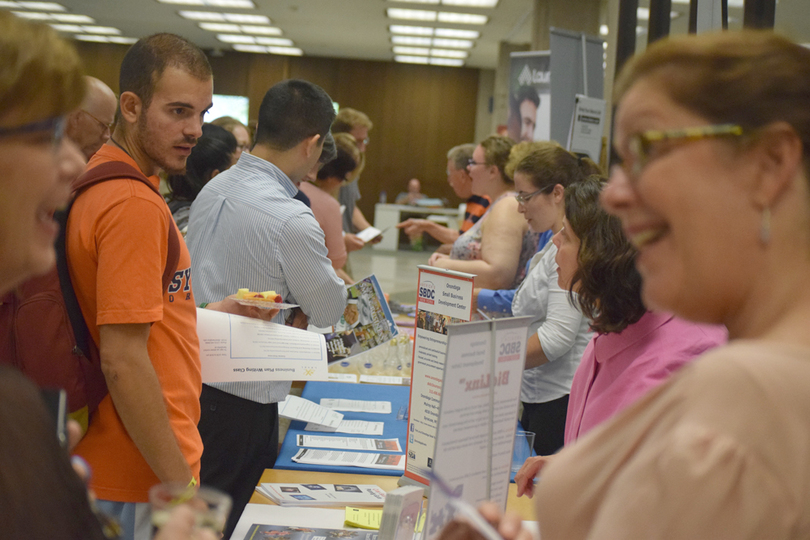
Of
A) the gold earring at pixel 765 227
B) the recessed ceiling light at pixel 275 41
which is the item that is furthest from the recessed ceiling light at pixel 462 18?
the gold earring at pixel 765 227

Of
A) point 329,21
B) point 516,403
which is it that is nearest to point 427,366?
point 516,403

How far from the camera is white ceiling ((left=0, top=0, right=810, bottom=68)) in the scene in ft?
34.8

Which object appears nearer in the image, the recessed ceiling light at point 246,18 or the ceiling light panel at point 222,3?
the ceiling light panel at point 222,3

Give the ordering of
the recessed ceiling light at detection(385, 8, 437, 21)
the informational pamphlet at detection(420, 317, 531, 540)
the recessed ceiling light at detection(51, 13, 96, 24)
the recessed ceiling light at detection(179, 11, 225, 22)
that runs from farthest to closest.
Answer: the recessed ceiling light at detection(51, 13, 96, 24)
the recessed ceiling light at detection(179, 11, 225, 22)
the recessed ceiling light at detection(385, 8, 437, 21)
the informational pamphlet at detection(420, 317, 531, 540)

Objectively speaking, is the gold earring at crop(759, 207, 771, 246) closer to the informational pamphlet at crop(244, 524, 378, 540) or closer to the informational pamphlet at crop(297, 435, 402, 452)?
the informational pamphlet at crop(244, 524, 378, 540)

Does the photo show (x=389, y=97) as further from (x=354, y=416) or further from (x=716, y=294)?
(x=716, y=294)

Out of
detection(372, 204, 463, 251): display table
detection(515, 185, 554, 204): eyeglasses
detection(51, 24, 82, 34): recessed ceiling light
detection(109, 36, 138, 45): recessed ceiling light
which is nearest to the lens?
detection(515, 185, 554, 204): eyeglasses

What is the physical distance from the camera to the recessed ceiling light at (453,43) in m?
13.0

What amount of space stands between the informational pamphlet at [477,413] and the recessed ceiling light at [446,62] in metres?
14.9

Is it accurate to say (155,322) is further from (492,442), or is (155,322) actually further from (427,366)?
(492,442)

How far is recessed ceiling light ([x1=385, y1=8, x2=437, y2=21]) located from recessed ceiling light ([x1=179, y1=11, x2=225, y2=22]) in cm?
315

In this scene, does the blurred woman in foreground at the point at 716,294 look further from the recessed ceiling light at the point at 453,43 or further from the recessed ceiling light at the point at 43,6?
the recessed ceiling light at the point at 43,6

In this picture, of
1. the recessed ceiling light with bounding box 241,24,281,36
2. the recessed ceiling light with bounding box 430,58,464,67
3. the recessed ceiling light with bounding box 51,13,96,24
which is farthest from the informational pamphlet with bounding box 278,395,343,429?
the recessed ceiling light with bounding box 430,58,464,67

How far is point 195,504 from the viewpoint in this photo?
0.75 meters
